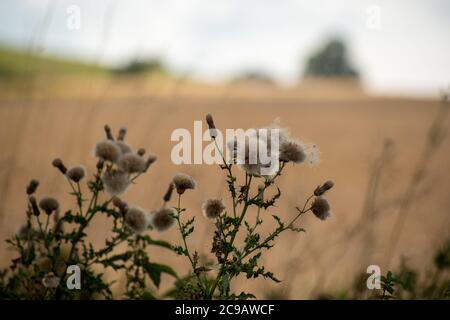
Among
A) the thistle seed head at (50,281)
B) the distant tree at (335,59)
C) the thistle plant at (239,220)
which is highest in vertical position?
the distant tree at (335,59)

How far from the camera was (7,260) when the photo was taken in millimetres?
3920

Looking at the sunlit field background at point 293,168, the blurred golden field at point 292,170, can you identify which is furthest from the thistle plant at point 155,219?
the blurred golden field at point 292,170

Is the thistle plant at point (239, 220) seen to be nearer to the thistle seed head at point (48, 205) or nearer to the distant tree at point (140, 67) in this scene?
the thistle seed head at point (48, 205)

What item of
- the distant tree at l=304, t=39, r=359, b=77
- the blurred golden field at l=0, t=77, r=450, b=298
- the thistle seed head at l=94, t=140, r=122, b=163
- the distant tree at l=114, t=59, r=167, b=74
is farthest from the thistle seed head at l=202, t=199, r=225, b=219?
the distant tree at l=304, t=39, r=359, b=77

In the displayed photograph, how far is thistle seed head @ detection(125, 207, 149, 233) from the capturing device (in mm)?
2117

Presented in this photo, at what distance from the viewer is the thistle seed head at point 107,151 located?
6.80 feet

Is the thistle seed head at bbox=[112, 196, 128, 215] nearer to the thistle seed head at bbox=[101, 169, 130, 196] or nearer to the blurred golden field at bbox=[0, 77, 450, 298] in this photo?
the thistle seed head at bbox=[101, 169, 130, 196]

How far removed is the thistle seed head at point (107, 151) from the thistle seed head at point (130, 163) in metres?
0.03

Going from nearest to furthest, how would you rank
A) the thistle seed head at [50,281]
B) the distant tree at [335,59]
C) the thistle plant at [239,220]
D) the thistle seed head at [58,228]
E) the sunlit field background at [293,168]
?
1. the thistle plant at [239,220]
2. the thistle seed head at [50,281]
3. the thistle seed head at [58,228]
4. the sunlit field background at [293,168]
5. the distant tree at [335,59]

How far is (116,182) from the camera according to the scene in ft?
6.99

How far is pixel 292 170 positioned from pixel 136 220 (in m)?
6.21
